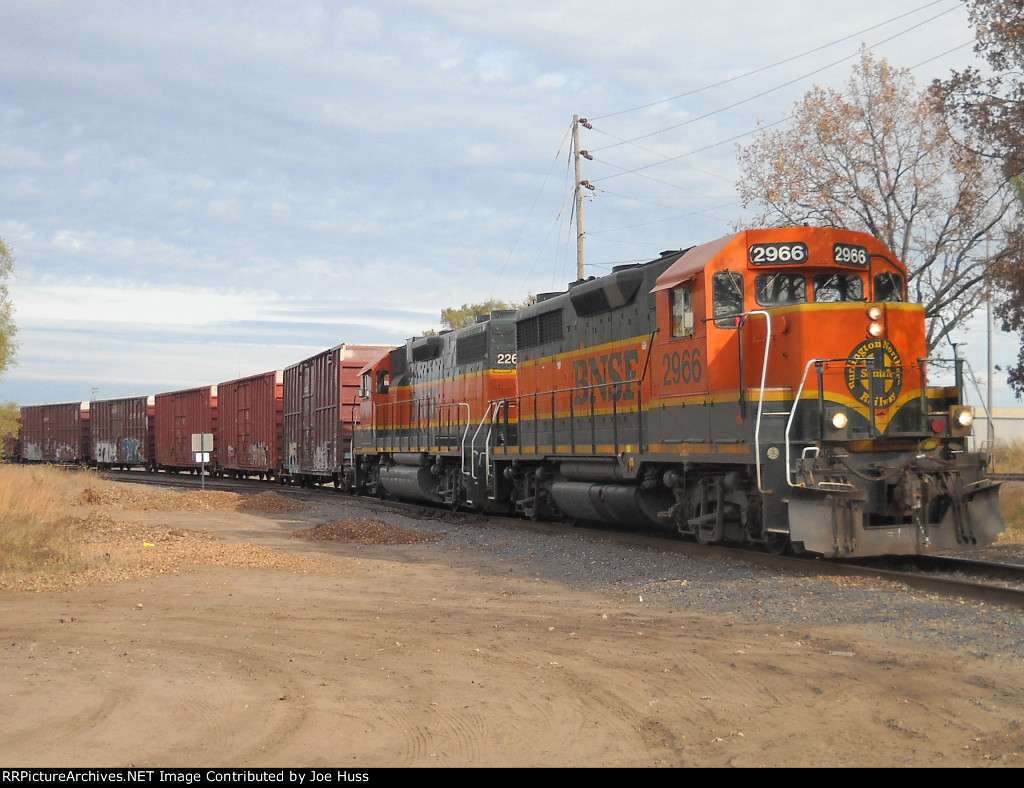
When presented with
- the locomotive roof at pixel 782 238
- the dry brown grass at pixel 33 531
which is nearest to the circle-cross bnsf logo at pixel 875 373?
the locomotive roof at pixel 782 238

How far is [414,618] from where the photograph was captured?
8500 millimetres

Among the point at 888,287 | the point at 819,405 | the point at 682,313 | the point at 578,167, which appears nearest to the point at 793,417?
the point at 819,405

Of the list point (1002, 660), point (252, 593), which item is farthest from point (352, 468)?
point (1002, 660)

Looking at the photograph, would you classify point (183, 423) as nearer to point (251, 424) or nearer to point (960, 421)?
point (251, 424)

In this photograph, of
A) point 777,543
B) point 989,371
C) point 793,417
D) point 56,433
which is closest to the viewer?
point 793,417

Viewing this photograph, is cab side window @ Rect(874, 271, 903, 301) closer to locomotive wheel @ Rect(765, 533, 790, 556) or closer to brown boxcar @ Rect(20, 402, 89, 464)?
locomotive wheel @ Rect(765, 533, 790, 556)

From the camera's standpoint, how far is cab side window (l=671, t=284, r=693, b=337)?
38.0 feet

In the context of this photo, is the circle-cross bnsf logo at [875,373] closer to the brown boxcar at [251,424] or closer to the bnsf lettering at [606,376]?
the bnsf lettering at [606,376]

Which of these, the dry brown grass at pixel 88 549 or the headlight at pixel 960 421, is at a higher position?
the headlight at pixel 960 421

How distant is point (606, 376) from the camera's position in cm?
1435

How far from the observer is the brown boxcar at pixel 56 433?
5309 centimetres

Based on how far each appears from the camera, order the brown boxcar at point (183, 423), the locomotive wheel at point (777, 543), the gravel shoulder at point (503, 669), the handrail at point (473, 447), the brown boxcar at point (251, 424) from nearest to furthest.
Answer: the gravel shoulder at point (503, 669) < the locomotive wheel at point (777, 543) < the handrail at point (473, 447) < the brown boxcar at point (251, 424) < the brown boxcar at point (183, 423)

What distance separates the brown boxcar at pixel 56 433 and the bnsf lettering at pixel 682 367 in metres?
48.0

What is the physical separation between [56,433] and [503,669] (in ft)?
183
